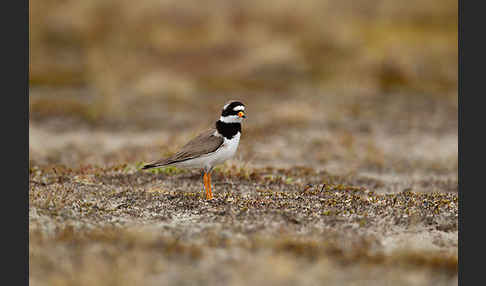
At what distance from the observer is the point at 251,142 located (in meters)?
14.4

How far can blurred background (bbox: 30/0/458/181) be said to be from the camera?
14.4 m

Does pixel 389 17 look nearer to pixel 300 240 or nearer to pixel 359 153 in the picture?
pixel 359 153

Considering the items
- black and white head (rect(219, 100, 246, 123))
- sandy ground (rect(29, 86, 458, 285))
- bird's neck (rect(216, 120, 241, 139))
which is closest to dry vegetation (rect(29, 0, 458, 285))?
sandy ground (rect(29, 86, 458, 285))

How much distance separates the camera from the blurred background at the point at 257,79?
47.3 ft

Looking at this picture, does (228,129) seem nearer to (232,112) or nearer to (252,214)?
(232,112)

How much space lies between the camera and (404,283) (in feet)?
17.4

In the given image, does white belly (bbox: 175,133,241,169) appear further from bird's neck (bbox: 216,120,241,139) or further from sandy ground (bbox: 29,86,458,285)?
sandy ground (bbox: 29,86,458,285)

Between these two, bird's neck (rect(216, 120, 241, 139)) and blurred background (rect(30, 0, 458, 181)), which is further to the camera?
blurred background (rect(30, 0, 458, 181))

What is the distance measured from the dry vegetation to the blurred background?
0.34 feet

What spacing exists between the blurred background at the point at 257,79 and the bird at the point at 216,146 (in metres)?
3.40

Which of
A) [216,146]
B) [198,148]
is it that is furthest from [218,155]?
[198,148]

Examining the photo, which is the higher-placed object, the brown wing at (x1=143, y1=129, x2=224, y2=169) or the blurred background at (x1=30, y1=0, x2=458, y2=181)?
the blurred background at (x1=30, y1=0, x2=458, y2=181)

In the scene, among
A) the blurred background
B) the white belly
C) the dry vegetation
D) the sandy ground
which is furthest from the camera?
the blurred background

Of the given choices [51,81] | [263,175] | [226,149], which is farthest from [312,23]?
[226,149]
